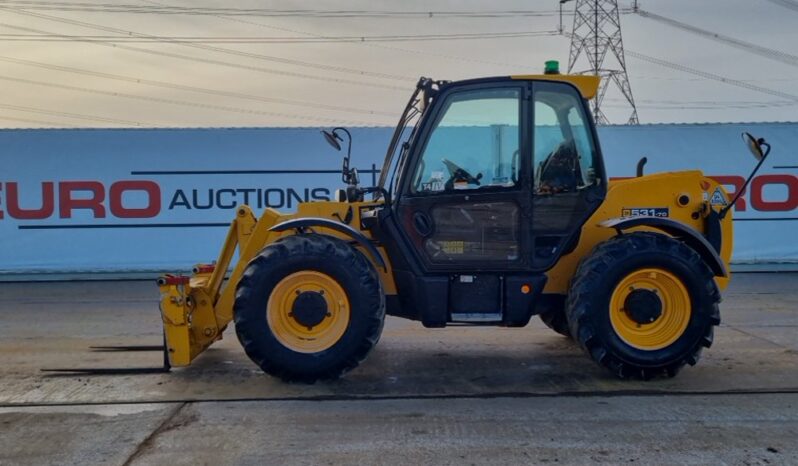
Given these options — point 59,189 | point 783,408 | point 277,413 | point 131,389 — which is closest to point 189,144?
point 59,189

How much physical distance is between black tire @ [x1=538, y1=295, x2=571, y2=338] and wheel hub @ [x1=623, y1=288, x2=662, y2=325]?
51 cm

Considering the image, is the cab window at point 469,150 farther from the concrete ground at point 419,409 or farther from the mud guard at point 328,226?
the concrete ground at point 419,409

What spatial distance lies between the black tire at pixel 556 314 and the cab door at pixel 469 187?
0.50 meters

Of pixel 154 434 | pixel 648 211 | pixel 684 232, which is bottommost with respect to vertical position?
pixel 154 434

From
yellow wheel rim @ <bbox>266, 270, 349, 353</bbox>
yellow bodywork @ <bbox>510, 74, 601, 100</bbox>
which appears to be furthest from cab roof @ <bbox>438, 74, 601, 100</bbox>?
yellow wheel rim @ <bbox>266, 270, 349, 353</bbox>

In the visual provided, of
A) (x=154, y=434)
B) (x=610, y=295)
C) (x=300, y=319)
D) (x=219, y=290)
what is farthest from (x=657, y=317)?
(x=154, y=434)

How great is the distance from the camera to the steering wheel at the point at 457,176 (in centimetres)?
627

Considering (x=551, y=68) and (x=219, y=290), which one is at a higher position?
(x=551, y=68)

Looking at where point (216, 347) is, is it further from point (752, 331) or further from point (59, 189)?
point (59, 189)

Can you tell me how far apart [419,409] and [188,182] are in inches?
378

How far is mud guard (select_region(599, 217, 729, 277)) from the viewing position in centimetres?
622

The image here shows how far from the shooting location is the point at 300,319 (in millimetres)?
6062

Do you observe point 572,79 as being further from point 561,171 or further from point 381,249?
point 381,249

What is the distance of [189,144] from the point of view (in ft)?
46.2
